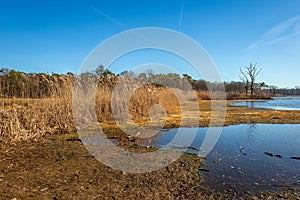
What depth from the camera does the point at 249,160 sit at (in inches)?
156

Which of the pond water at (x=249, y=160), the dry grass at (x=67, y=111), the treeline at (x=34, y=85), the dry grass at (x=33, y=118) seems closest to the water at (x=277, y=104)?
the dry grass at (x=67, y=111)

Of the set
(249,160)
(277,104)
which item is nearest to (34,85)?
(249,160)

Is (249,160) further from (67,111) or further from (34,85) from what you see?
(34,85)

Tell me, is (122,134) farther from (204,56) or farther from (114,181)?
(204,56)

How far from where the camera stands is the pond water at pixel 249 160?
9.71 ft

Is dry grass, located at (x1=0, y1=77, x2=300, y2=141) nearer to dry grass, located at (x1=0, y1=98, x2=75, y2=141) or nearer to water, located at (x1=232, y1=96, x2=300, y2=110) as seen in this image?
dry grass, located at (x1=0, y1=98, x2=75, y2=141)

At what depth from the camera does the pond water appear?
2959mm

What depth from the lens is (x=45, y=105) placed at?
22.0 feet

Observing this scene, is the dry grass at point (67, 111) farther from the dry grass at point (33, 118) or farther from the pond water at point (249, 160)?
the pond water at point (249, 160)

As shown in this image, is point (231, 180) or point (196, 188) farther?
point (231, 180)

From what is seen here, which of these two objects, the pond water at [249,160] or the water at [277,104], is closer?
the pond water at [249,160]

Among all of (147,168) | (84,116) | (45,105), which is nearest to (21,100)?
(45,105)

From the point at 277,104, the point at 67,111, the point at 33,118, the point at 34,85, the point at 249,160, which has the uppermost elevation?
the point at 34,85

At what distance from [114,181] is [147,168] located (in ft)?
2.18
